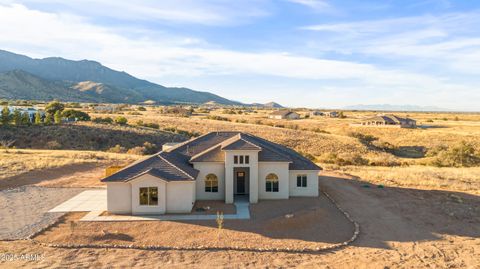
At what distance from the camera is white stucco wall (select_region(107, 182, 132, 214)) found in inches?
868

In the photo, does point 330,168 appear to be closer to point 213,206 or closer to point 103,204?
point 213,206

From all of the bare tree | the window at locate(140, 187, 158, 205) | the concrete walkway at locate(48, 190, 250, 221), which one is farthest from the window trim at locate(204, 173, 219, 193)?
the bare tree

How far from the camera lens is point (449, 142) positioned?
216 ft

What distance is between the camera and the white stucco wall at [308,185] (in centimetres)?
2633

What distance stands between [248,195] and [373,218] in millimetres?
8877

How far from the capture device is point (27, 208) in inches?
910

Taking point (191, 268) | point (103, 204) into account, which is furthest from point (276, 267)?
point (103, 204)

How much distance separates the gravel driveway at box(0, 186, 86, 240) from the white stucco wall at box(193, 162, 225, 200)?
29.3 ft

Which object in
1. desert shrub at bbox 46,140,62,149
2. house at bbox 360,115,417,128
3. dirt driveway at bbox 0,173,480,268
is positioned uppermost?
house at bbox 360,115,417,128

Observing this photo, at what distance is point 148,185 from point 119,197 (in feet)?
6.50

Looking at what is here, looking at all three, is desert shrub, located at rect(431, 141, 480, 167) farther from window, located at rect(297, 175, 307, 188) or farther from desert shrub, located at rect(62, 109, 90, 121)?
desert shrub, located at rect(62, 109, 90, 121)

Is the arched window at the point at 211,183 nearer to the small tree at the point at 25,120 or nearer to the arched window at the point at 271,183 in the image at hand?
the arched window at the point at 271,183

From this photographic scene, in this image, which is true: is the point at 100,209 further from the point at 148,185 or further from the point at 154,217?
the point at 154,217

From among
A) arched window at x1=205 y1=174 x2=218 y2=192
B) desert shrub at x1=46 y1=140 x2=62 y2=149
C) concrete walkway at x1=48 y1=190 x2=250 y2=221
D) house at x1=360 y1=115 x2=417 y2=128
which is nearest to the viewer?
concrete walkway at x1=48 y1=190 x2=250 y2=221
